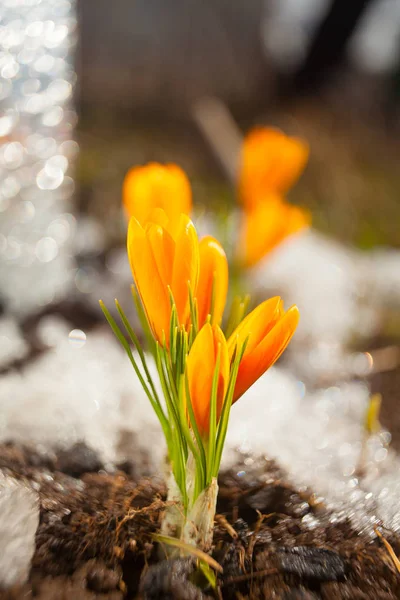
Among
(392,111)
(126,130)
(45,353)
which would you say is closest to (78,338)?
(45,353)

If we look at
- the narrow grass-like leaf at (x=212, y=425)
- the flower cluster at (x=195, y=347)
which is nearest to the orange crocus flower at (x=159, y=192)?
the flower cluster at (x=195, y=347)

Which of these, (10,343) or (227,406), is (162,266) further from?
(10,343)

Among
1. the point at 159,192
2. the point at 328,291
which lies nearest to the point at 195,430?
the point at 159,192

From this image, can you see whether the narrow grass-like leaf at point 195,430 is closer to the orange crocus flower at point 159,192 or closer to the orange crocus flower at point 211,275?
the orange crocus flower at point 211,275

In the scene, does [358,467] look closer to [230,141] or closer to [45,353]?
[45,353]

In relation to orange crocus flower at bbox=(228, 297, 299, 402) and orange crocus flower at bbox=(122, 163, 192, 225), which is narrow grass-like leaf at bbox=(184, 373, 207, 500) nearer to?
orange crocus flower at bbox=(228, 297, 299, 402)

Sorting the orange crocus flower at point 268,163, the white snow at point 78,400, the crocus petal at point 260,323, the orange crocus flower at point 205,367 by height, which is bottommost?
the white snow at point 78,400
